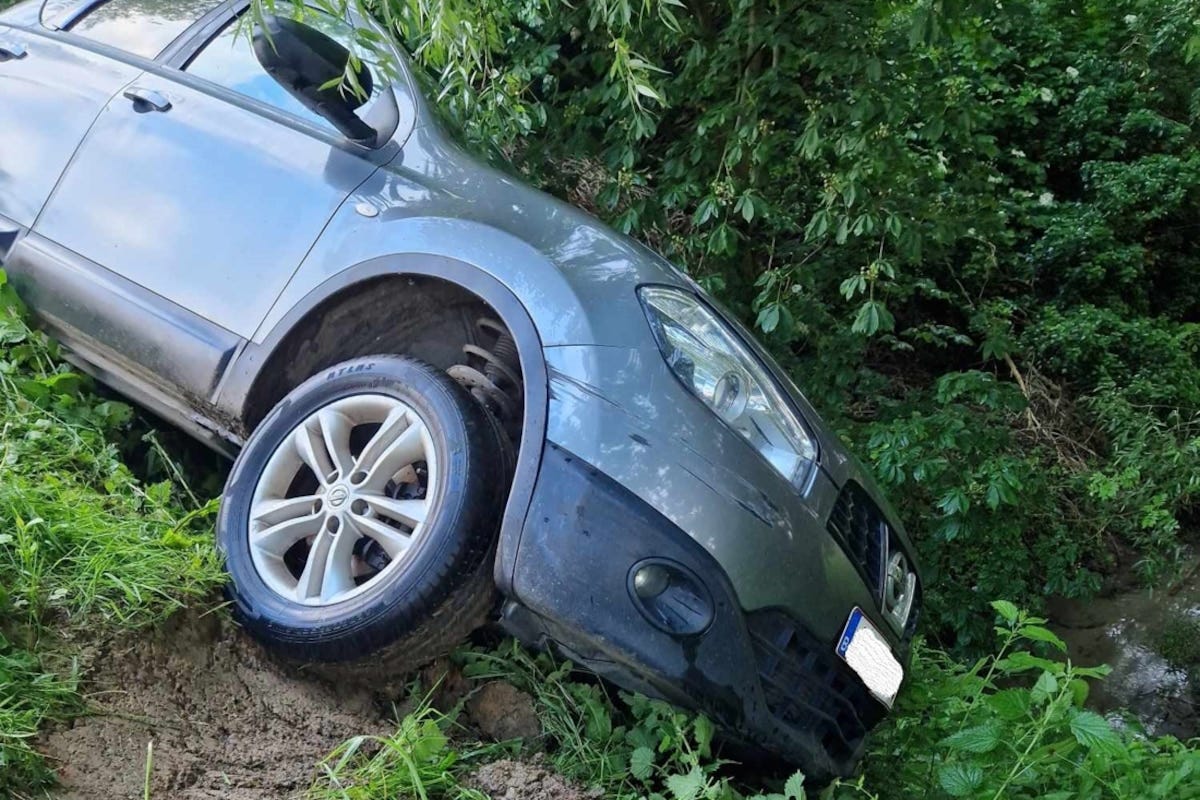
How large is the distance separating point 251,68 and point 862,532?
87.8 inches

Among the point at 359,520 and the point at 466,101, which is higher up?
the point at 466,101

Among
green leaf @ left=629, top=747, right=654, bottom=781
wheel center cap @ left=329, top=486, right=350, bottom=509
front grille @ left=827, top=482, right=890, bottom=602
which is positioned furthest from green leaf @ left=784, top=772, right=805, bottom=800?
wheel center cap @ left=329, top=486, right=350, bottom=509

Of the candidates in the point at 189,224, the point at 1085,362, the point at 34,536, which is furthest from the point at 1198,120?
the point at 34,536

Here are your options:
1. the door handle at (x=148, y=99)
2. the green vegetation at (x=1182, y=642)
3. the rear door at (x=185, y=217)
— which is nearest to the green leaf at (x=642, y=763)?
the rear door at (x=185, y=217)

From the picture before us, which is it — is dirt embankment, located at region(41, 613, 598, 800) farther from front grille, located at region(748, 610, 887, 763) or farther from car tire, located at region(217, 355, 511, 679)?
front grille, located at region(748, 610, 887, 763)

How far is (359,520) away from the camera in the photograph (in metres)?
2.16

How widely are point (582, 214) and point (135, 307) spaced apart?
4.19 feet

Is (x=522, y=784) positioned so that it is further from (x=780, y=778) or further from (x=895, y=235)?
(x=895, y=235)

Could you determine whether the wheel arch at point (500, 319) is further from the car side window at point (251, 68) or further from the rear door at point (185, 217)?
the car side window at point (251, 68)

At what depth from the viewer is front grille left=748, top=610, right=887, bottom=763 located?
201 cm

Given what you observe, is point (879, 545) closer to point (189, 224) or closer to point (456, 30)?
point (456, 30)

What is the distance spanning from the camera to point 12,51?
3197mm

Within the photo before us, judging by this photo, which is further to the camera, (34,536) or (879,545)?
(879,545)

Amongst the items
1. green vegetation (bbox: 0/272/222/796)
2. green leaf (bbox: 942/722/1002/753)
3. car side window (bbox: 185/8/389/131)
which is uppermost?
car side window (bbox: 185/8/389/131)
